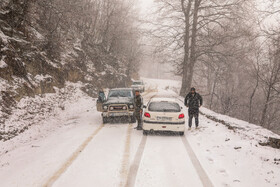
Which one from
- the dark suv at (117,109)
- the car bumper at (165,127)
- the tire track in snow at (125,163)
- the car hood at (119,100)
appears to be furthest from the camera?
the car hood at (119,100)

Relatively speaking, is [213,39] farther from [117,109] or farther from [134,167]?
[134,167]

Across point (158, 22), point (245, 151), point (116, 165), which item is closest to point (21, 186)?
point (116, 165)

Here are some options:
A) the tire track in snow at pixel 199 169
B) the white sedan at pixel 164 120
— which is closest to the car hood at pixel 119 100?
the white sedan at pixel 164 120

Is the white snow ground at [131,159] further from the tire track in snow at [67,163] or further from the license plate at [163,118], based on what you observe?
the license plate at [163,118]

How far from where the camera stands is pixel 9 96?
11.8m

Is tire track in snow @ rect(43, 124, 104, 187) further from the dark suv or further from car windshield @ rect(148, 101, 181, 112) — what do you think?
car windshield @ rect(148, 101, 181, 112)

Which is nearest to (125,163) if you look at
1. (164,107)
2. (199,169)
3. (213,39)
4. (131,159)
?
(131,159)

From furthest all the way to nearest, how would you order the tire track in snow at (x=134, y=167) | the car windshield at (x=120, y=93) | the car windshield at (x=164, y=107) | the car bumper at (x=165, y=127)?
the car windshield at (x=120, y=93)
the car windshield at (x=164, y=107)
the car bumper at (x=165, y=127)
the tire track in snow at (x=134, y=167)

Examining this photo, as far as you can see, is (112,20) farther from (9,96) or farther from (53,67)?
(9,96)

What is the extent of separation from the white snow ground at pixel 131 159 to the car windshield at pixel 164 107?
3.70 feet

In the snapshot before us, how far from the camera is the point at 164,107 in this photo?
9930 mm

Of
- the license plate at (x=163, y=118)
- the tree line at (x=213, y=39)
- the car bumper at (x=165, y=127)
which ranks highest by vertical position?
the tree line at (x=213, y=39)

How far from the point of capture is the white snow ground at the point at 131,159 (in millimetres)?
5559

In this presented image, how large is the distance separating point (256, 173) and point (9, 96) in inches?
452
